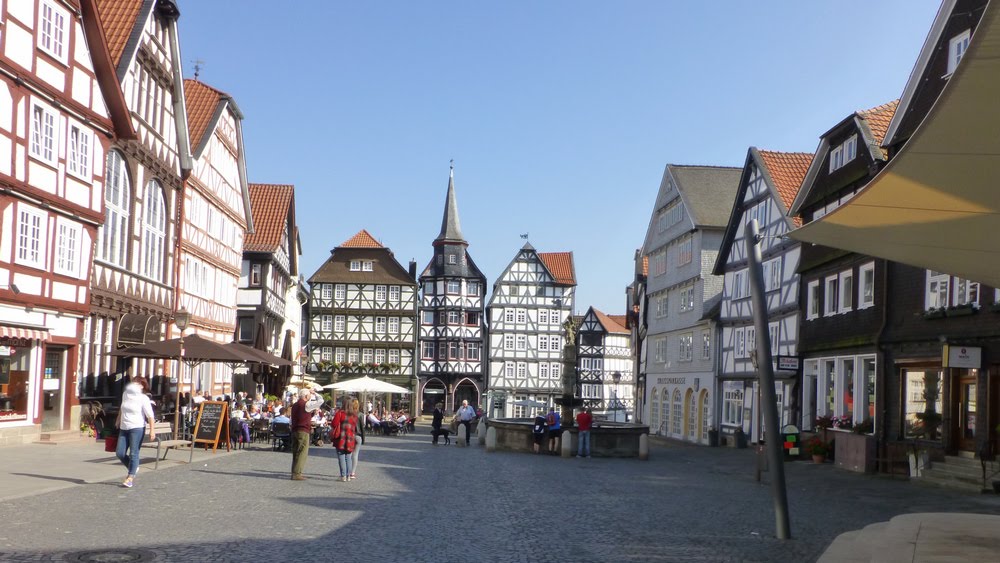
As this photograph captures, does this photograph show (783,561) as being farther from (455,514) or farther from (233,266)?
(233,266)

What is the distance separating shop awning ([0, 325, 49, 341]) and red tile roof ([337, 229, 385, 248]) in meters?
58.0

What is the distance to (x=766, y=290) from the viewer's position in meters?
38.2

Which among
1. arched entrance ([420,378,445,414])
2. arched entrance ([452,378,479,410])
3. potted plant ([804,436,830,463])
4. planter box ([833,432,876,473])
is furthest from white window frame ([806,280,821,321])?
arched entrance ([420,378,445,414])

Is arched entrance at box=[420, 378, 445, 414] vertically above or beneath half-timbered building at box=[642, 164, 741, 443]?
beneath

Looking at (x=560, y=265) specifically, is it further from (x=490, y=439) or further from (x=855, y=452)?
(x=855, y=452)

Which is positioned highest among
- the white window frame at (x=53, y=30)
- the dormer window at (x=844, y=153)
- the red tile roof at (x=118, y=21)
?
the red tile roof at (x=118, y=21)

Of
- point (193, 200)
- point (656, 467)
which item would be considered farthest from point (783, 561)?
point (193, 200)

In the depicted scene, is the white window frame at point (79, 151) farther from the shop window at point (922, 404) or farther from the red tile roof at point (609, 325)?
the red tile roof at point (609, 325)

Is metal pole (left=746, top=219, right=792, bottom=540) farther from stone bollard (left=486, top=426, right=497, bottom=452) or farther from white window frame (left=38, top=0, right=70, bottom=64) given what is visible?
stone bollard (left=486, top=426, right=497, bottom=452)

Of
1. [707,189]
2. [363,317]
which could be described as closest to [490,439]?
[707,189]

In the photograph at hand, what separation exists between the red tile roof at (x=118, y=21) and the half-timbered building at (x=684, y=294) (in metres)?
25.0

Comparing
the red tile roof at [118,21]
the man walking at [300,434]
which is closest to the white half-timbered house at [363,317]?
the red tile roof at [118,21]

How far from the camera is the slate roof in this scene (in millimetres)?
45594

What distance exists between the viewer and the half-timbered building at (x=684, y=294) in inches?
1772
